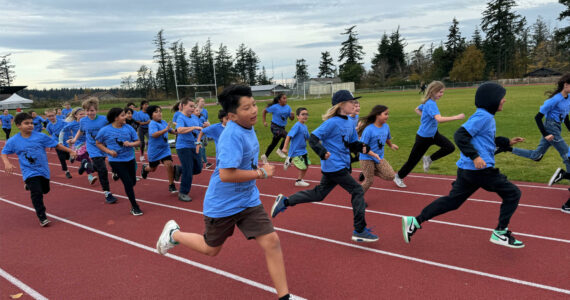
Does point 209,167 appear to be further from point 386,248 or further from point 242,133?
point 242,133

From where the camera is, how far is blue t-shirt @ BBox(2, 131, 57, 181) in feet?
19.0

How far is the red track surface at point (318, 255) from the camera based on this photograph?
142 inches

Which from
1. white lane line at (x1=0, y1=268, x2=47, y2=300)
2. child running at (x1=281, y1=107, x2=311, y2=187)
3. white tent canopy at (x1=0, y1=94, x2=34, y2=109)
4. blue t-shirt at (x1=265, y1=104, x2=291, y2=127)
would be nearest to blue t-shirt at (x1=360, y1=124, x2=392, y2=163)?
child running at (x1=281, y1=107, x2=311, y2=187)

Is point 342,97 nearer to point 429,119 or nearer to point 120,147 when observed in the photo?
point 429,119

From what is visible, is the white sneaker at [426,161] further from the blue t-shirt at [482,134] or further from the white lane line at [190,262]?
the white lane line at [190,262]

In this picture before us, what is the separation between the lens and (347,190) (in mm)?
4715

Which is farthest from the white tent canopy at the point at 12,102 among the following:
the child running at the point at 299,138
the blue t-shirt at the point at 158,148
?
the child running at the point at 299,138

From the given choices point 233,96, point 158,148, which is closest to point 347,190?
point 233,96

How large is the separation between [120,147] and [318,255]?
428cm

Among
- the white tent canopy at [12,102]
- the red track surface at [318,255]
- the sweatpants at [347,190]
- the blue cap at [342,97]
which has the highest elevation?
the white tent canopy at [12,102]

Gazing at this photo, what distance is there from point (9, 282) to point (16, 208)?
3.92 metres

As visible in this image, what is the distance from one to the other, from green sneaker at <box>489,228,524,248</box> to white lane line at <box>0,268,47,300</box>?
5070mm

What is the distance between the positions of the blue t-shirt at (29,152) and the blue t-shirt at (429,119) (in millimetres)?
6887

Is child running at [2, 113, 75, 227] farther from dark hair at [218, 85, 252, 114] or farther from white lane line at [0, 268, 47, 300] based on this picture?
dark hair at [218, 85, 252, 114]
